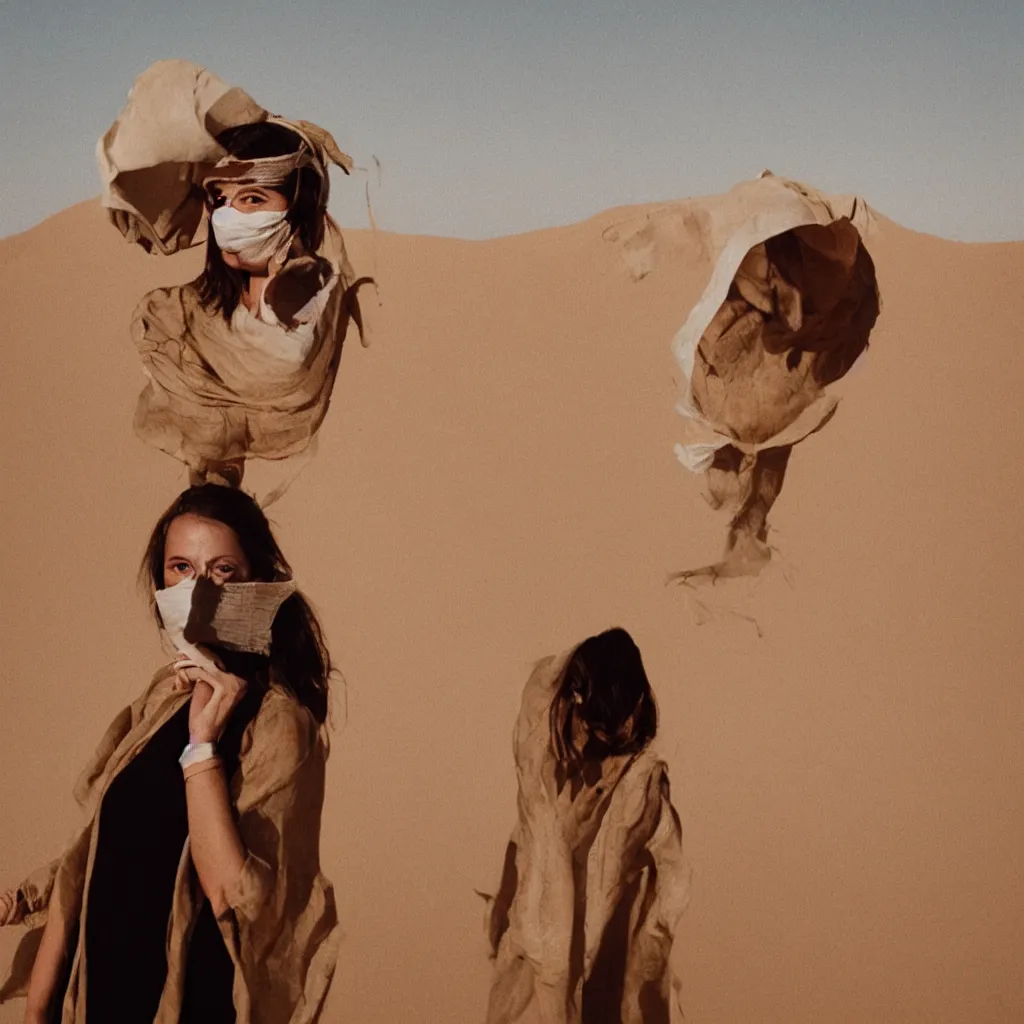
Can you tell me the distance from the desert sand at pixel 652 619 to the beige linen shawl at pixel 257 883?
88mm

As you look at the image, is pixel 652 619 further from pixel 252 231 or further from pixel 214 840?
pixel 252 231

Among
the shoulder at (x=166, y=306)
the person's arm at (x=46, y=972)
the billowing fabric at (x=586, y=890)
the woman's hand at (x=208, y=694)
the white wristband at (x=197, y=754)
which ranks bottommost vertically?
the person's arm at (x=46, y=972)

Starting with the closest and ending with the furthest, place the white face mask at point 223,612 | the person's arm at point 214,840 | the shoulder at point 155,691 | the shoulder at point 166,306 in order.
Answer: the person's arm at point 214,840
the white face mask at point 223,612
the shoulder at point 155,691
the shoulder at point 166,306

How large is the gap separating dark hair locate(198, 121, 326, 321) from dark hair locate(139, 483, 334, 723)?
54cm

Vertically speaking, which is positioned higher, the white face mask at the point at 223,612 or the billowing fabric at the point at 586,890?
the white face mask at the point at 223,612

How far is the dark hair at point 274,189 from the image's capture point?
204 inches

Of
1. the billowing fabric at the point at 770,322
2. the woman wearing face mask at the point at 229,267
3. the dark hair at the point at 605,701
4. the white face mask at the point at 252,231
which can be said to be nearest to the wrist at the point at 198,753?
the woman wearing face mask at the point at 229,267

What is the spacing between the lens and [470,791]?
17.0 feet

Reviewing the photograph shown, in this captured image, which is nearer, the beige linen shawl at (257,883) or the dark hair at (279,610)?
the beige linen shawl at (257,883)

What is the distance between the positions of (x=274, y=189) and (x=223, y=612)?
3.83 ft

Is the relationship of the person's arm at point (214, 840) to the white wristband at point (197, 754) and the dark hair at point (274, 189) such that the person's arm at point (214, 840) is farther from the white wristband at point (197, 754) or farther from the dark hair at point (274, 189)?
the dark hair at point (274, 189)

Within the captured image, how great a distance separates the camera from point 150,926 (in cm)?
494

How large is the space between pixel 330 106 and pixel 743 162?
1.17 metres

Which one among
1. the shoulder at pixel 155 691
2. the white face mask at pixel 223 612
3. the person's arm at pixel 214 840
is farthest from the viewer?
the shoulder at pixel 155 691
